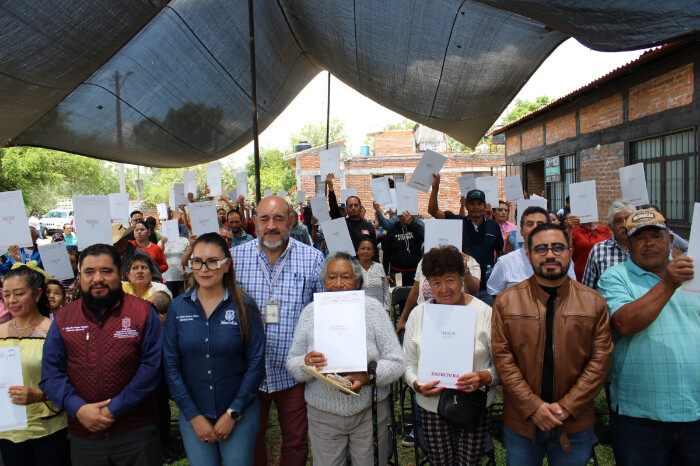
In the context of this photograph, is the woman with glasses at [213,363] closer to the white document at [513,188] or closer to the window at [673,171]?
the white document at [513,188]

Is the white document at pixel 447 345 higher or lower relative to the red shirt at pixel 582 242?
lower

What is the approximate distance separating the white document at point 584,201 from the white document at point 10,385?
4905 mm

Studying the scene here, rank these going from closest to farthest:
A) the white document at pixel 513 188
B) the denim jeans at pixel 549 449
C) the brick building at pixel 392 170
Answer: the denim jeans at pixel 549 449
the white document at pixel 513 188
the brick building at pixel 392 170

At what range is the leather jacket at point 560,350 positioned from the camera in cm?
230

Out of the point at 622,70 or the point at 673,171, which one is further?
the point at 622,70

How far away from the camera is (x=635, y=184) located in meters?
4.45

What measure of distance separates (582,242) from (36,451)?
497 cm

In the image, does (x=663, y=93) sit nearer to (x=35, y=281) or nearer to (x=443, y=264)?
(x=443, y=264)

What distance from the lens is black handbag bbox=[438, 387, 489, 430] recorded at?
2.52m

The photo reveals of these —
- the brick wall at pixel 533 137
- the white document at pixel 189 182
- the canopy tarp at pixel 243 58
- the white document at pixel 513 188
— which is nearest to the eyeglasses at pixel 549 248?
Answer: the canopy tarp at pixel 243 58

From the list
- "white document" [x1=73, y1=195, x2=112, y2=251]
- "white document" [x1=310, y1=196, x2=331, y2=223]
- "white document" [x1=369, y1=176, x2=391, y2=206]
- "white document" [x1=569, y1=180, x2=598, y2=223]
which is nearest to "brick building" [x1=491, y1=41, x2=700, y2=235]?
"white document" [x1=569, y1=180, x2=598, y2=223]

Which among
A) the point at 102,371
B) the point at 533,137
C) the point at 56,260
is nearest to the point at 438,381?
the point at 102,371

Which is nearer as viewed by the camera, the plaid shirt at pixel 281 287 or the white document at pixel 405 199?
the plaid shirt at pixel 281 287

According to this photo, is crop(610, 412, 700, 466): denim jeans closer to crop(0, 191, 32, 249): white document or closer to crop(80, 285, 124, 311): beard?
crop(80, 285, 124, 311): beard
